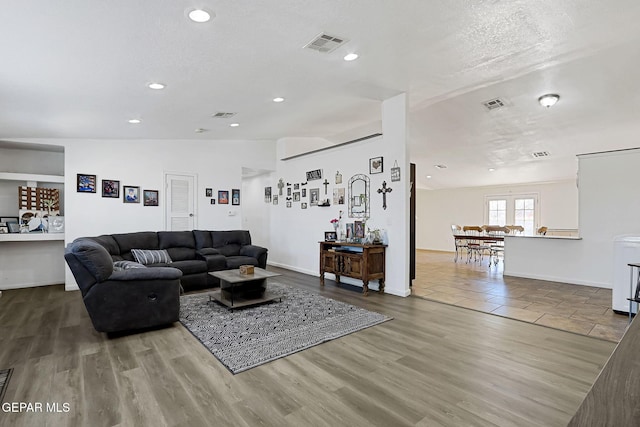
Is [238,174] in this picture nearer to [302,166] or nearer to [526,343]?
[302,166]

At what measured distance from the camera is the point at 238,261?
5.71m

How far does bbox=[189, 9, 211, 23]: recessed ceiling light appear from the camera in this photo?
2.36 metres

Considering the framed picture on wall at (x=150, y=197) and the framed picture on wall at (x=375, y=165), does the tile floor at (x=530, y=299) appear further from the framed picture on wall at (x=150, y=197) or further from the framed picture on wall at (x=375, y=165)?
the framed picture on wall at (x=150, y=197)

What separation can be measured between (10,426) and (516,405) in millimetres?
3063

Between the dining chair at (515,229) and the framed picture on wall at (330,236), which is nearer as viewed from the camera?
the framed picture on wall at (330,236)

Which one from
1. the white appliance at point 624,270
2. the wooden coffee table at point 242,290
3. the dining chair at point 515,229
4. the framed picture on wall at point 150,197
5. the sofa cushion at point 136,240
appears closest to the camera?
the white appliance at point 624,270

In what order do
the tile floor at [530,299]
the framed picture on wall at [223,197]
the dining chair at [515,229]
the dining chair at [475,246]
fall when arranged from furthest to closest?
the dining chair at [515,229], the dining chair at [475,246], the framed picture on wall at [223,197], the tile floor at [530,299]

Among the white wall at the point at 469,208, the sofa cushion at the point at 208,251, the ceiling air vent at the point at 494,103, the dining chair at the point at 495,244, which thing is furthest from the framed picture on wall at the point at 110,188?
the white wall at the point at 469,208

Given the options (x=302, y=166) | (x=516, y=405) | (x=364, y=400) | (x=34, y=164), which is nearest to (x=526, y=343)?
(x=516, y=405)

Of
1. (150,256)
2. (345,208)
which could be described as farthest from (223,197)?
(345,208)

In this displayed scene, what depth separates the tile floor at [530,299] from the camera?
357 centimetres

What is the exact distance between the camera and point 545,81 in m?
4.45

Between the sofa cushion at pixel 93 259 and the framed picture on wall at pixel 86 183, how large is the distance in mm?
3023

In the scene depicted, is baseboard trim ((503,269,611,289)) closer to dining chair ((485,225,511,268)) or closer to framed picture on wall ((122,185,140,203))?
dining chair ((485,225,511,268))
